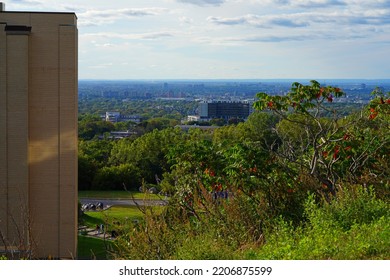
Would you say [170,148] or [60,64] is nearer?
[170,148]

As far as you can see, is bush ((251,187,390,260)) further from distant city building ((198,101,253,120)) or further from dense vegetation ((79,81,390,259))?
distant city building ((198,101,253,120))

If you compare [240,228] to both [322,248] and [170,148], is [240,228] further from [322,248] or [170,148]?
[170,148]

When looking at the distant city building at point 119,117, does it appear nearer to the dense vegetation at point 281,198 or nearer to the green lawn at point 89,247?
the green lawn at point 89,247

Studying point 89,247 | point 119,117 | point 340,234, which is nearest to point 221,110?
point 119,117

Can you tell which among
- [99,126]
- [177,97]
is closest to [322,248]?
[99,126]

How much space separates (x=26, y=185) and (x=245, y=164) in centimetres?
337

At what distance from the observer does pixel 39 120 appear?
7.94 m

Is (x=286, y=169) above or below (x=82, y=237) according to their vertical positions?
above

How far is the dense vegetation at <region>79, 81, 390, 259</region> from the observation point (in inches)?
155

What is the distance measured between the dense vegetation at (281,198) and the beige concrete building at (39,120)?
7.29 feet

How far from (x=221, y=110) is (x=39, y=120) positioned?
22.8 metres

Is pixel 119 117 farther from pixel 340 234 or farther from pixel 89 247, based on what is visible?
pixel 340 234

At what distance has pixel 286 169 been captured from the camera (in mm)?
5691
